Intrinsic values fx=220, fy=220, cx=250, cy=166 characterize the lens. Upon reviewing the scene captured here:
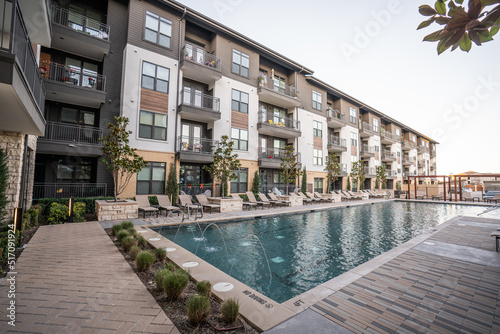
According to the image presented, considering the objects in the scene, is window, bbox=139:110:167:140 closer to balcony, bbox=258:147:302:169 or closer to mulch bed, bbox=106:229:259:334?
balcony, bbox=258:147:302:169

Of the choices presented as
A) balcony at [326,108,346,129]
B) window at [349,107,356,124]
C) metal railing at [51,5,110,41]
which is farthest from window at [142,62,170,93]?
window at [349,107,356,124]

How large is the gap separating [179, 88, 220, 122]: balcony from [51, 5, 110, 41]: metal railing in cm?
548

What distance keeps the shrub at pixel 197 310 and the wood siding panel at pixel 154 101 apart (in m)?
13.5

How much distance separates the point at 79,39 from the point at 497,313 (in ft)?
57.5

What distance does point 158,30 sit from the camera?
14.5 m

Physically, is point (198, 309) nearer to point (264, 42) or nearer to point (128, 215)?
point (128, 215)

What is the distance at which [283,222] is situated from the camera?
425 inches

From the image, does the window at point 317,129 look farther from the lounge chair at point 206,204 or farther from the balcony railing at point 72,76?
the balcony railing at point 72,76

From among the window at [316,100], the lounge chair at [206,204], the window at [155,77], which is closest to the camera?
the lounge chair at [206,204]

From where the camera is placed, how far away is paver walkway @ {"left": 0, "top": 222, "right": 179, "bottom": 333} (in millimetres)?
2572

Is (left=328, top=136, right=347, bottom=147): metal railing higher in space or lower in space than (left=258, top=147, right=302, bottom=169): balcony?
higher

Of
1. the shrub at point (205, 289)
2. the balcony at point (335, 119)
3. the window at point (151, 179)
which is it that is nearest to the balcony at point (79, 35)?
the window at point (151, 179)

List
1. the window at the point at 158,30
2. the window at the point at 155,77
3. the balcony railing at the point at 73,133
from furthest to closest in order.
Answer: the window at the point at 158,30
the window at the point at 155,77
the balcony railing at the point at 73,133

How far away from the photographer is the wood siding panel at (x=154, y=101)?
13.7m
